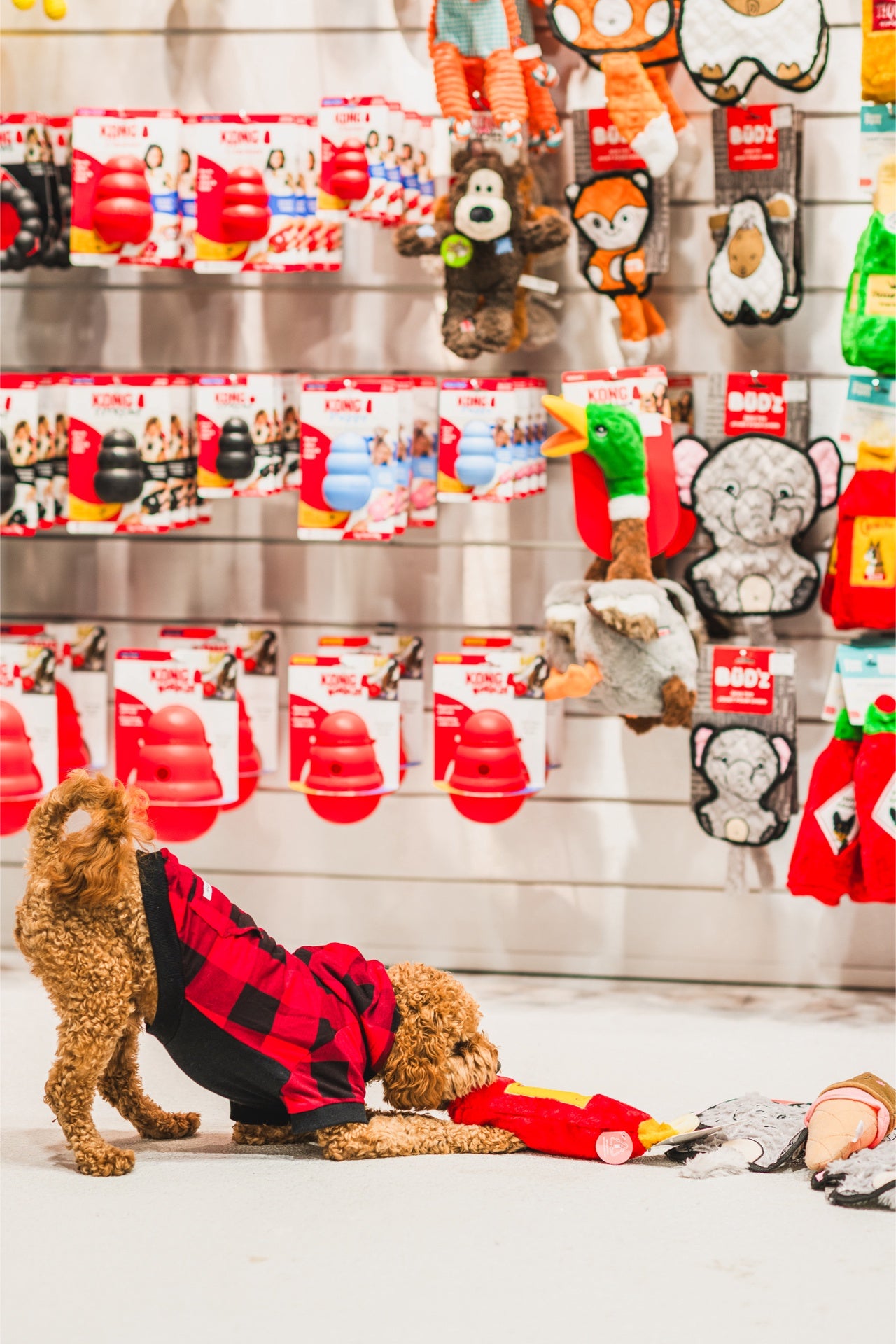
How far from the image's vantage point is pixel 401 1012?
1938mm

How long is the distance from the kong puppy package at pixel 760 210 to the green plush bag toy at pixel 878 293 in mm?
172

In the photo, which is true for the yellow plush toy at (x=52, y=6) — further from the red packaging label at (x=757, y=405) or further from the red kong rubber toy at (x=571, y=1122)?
the red kong rubber toy at (x=571, y=1122)

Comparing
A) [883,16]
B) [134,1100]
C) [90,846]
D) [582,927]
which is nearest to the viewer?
[90,846]

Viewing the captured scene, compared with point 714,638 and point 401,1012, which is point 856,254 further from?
point 401,1012

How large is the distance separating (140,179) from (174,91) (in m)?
0.42

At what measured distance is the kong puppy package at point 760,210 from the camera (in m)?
2.59

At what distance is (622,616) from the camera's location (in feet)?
8.22

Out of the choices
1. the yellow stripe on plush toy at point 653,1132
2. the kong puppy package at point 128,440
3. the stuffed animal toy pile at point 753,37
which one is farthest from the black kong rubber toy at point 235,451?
the yellow stripe on plush toy at point 653,1132

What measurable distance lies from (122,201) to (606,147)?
0.85 m

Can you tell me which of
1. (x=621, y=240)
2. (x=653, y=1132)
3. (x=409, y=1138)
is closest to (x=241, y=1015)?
(x=409, y=1138)

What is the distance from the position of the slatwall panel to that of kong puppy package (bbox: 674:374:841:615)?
172 millimetres

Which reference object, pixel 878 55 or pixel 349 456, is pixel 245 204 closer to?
pixel 349 456

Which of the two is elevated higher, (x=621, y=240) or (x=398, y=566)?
(x=621, y=240)

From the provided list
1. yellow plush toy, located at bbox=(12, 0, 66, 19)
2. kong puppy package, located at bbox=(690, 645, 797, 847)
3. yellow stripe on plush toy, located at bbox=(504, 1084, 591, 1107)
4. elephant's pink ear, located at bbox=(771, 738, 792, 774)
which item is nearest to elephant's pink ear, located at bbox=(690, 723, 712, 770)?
kong puppy package, located at bbox=(690, 645, 797, 847)
